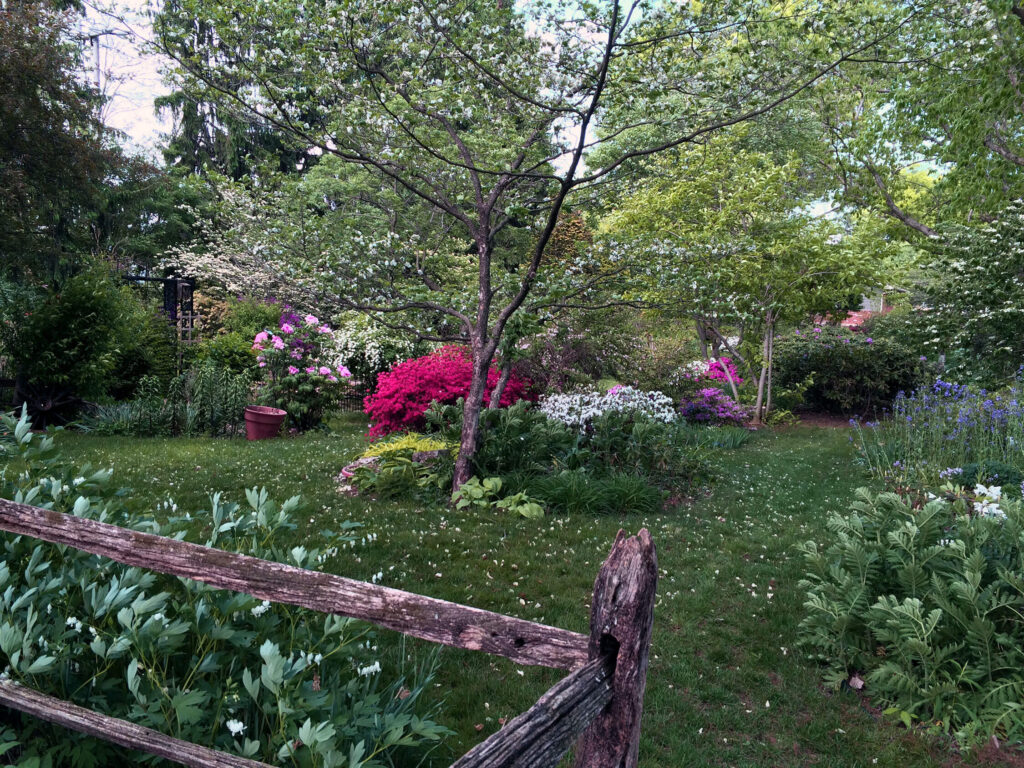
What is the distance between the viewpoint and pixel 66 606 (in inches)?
84.5

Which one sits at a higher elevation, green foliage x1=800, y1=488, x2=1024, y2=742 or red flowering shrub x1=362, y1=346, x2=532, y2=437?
red flowering shrub x1=362, y1=346, x2=532, y2=437

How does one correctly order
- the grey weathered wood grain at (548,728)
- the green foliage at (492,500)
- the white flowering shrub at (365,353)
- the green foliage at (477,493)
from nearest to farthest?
1. the grey weathered wood grain at (548,728)
2. the green foliage at (492,500)
3. the green foliage at (477,493)
4. the white flowering shrub at (365,353)

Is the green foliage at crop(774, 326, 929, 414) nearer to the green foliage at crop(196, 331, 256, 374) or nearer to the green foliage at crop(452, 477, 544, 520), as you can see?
the green foliage at crop(452, 477, 544, 520)

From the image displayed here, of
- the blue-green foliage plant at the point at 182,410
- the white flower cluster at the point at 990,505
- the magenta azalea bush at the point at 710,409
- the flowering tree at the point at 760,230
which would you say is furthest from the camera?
the magenta azalea bush at the point at 710,409

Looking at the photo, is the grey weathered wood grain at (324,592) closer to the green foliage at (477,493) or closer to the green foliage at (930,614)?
the green foliage at (930,614)

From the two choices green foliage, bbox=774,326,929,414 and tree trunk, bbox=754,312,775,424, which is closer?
tree trunk, bbox=754,312,775,424

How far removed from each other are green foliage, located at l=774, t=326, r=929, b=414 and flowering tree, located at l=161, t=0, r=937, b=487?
9.15m

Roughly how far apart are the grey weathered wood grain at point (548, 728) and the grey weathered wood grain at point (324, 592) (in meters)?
0.11

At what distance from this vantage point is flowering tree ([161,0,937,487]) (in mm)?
4625

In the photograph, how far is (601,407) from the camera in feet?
27.4

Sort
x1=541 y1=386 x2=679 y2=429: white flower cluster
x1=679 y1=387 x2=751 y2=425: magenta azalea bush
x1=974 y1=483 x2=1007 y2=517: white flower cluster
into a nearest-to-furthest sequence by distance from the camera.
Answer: x1=974 y1=483 x2=1007 y2=517: white flower cluster, x1=541 y1=386 x2=679 y2=429: white flower cluster, x1=679 y1=387 x2=751 y2=425: magenta azalea bush

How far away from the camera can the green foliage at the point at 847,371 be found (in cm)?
1288

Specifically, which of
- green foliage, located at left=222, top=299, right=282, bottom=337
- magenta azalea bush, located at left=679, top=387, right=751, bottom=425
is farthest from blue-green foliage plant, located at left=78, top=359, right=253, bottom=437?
magenta azalea bush, located at left=679, top=387, right=751, bottom=425

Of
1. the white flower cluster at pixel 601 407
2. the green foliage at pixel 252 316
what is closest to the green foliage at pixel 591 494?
the white flower cluster at pixel 601 407
